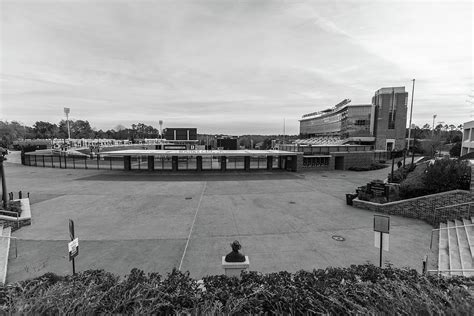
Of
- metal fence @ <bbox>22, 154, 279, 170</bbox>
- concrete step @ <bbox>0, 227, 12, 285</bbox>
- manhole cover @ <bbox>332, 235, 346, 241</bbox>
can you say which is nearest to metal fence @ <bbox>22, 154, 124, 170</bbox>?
metal fence @ <bbox>22, 154, 279, 170</bbox>

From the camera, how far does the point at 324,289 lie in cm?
483

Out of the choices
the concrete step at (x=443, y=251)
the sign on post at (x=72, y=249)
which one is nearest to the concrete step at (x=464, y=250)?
the concrete step at (x=443, y=251)

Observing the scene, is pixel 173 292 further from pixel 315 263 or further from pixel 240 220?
pixel 240 220

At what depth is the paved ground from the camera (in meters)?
8.41

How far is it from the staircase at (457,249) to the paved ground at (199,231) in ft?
2.43

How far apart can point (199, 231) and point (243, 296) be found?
273 inches

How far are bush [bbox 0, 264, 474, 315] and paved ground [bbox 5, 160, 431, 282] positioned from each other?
9.15 feet

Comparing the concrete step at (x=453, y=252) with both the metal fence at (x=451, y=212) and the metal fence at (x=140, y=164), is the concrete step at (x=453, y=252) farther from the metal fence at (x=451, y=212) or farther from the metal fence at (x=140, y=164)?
the metal fence at (x=140, y=164)

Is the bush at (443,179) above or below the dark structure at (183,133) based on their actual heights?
below

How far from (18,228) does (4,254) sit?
3627 mm

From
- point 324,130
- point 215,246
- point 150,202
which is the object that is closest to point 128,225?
point 150,202

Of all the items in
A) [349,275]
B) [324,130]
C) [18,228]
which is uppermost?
[324,130]

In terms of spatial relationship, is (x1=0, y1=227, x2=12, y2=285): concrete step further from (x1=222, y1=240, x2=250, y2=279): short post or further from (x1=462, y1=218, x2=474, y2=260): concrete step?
(x1=462, y1=218, x2=474, y2=260): concrete step

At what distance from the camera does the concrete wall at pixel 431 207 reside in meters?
12.0
